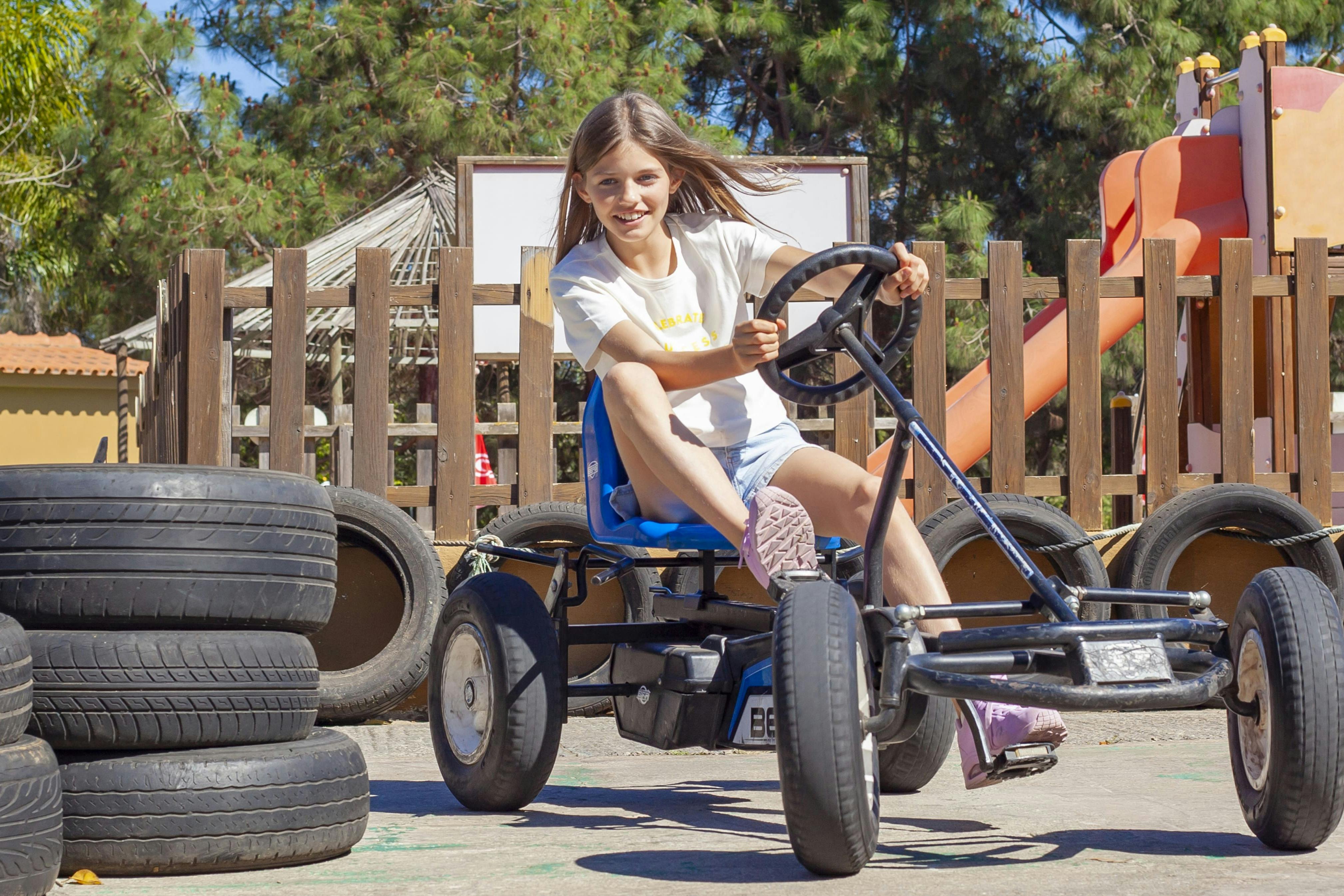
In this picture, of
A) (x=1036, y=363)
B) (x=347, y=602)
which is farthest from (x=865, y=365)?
(x=1036, y=363)

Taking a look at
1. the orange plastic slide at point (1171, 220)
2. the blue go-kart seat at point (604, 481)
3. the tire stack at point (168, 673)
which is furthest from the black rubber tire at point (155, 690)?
the orange plastic slide at point (1171, 220)

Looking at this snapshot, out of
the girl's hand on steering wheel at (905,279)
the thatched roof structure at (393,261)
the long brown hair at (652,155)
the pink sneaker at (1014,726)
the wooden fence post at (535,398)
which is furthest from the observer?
the thatched roof structure at (393,261)

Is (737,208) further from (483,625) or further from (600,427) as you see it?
(483,625)

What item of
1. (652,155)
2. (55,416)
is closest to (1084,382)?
(652,155)

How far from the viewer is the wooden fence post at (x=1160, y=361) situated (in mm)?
5559

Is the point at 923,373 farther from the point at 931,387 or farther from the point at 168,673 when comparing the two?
the point at 168,673

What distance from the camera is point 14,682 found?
2.41 m

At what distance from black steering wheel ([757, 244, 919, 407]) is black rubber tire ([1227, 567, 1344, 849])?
33.1 inches

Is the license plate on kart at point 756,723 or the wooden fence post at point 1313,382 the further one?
the wooden fence post at point 1313,382

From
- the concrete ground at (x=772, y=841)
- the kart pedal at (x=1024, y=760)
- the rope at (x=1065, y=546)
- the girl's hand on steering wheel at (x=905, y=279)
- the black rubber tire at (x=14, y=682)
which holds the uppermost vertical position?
the girl's hand on steering wheel at (x=905, y=279)

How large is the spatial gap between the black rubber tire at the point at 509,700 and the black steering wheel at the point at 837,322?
2.61 feet

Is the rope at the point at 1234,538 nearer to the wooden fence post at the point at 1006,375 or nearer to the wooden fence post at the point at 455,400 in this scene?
the wooden fence post at the point at 1006,375

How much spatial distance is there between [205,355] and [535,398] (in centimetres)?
122

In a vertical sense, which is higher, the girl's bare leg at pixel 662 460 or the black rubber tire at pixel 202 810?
the girl's bare leg at pixel 662 460
